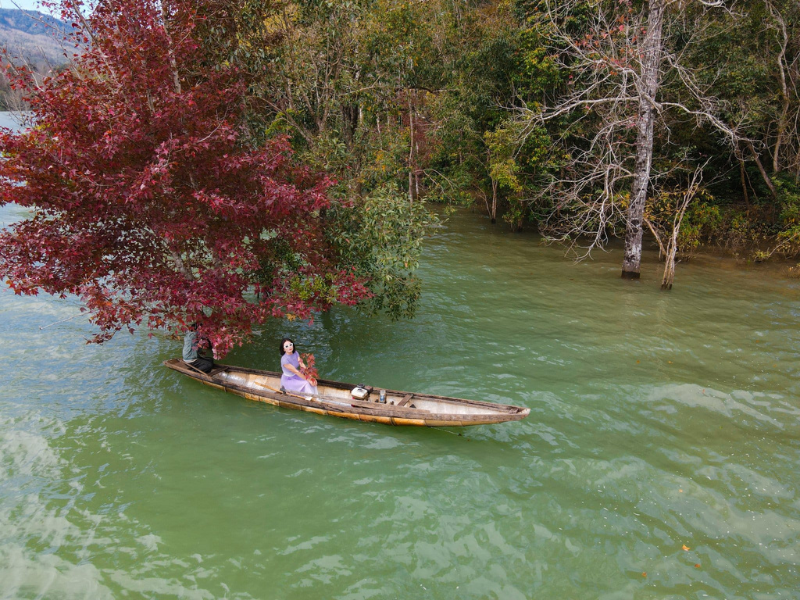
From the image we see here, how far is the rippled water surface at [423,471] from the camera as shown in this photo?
568 centimetres

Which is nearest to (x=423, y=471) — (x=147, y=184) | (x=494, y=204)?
(x=147, y=184)

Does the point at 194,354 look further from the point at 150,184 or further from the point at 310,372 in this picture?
the point at 150,184

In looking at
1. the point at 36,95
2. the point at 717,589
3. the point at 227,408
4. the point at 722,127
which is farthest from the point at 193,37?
the point at 722,127

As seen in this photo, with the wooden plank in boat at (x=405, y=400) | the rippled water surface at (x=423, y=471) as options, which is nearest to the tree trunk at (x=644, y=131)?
the rippled water surface at (x=423, y=471)

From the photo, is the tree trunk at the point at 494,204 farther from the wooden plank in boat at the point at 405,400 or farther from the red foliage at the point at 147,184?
the wooden plank in boat at the point at 405,400

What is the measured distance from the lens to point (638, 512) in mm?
6531

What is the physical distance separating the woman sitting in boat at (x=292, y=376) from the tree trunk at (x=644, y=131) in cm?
1221

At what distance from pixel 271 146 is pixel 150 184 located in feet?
8.65

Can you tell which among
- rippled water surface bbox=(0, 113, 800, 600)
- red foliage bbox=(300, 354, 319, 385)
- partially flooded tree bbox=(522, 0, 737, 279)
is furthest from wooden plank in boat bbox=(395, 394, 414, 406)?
partially flooded tree bbox=(522, 0, 737, 279)

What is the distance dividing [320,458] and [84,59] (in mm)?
8144

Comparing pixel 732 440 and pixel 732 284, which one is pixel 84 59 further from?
pixel 732 284

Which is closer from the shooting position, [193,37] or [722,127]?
[193,37]

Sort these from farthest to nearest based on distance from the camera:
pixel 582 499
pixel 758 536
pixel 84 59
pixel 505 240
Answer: pixel 505 240 < pixel 84 59 < pixel 582 499 < pixel 758 536

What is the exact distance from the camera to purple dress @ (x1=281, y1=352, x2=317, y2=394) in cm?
902
